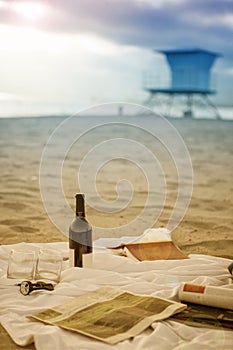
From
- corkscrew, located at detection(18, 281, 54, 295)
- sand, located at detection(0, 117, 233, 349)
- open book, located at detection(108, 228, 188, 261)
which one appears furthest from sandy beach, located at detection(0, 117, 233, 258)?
corkscrew, located at detection(18, 281, 54, 295)

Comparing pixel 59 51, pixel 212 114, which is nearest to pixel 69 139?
pixel 59 51

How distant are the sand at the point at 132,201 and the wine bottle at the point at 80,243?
46cm

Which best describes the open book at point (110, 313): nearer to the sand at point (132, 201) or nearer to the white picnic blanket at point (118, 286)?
the white picnic blanket at point (118, 286)

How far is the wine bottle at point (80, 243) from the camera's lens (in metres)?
1.86

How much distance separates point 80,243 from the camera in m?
1.86

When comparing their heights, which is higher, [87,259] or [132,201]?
[87,259]

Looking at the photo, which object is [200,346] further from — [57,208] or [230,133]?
[230,133]

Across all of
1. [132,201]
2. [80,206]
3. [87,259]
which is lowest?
[132,201]

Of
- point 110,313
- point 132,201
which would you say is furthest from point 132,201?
point 110,313

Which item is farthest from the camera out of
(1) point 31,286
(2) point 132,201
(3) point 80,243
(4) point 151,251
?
(2) point 132,201

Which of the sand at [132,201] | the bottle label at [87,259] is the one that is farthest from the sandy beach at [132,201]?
the bottle label at [87,259]

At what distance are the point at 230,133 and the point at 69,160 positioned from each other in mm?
4169

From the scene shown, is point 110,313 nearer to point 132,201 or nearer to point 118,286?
point 118,286

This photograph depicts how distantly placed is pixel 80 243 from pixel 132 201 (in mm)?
1762
